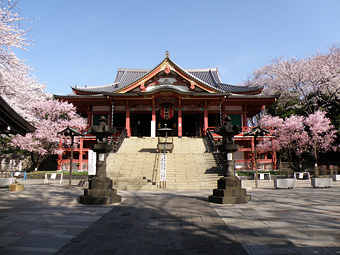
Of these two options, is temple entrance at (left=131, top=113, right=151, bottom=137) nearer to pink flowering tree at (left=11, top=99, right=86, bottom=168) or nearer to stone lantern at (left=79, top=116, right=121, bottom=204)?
pink flowering tree at (left=11, top=99, right=86, bottom=168)

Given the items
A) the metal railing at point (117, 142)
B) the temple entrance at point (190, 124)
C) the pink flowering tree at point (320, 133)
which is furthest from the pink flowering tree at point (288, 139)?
the metal railing at point (117, 142)

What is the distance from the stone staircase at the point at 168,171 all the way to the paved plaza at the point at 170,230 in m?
5.19

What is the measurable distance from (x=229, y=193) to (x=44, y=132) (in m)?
18.5

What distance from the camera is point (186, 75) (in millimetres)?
22438

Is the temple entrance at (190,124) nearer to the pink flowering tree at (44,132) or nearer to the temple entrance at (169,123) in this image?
the temple entrance at (169,123)

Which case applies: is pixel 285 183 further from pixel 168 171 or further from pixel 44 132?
pixel 44 132

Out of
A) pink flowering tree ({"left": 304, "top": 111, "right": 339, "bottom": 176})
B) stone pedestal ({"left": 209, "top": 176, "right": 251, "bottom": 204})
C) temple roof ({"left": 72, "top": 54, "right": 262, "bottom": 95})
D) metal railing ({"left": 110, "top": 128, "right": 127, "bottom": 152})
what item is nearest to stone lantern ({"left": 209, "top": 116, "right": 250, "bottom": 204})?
stone pedestal ({"left": 209, "top": 176, "right": 251, "bottom": 204})

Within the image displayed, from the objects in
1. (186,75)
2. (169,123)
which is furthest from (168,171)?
(186,75)

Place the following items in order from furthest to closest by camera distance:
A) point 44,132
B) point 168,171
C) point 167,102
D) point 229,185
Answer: point 167,102
point 44,132
point 168,171
point 229,185

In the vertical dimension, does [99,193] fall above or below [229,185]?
below

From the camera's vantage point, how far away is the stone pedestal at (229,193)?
7254mm

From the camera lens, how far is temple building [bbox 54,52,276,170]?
2141 cm

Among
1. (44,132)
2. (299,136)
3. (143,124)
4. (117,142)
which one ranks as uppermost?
(143,124)

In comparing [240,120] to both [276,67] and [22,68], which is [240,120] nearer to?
[276,67]
